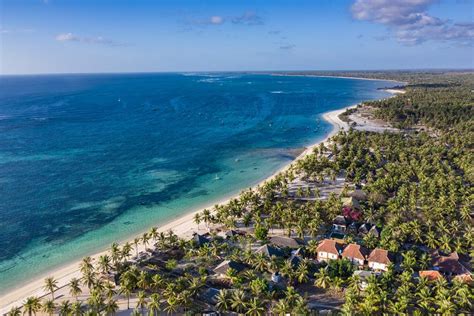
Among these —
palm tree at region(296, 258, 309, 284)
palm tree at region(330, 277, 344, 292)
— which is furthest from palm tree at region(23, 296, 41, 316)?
palm tree at region(330, 277, 344, 292)

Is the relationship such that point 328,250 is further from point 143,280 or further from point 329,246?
point 143,280

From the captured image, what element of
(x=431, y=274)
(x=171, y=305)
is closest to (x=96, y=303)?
(x=171, y=305)

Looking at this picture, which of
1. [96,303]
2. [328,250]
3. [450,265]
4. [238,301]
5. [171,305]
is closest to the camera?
[96,303]

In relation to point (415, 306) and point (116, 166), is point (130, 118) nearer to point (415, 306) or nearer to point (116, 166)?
A: point (116, 166)

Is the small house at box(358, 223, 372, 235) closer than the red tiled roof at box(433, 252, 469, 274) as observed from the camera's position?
No

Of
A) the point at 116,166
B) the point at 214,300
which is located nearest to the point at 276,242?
the point at 214,300

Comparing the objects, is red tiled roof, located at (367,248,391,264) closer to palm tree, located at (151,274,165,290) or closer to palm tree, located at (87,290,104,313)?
palm tree, located at (151,274,165,290)
